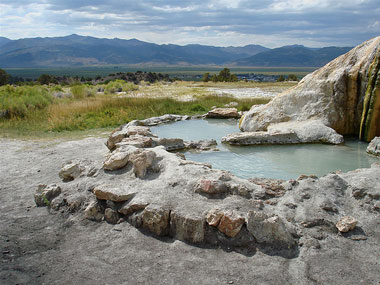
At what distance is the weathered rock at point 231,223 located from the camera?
4.40 metres

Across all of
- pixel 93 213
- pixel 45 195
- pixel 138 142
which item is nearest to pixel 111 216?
pixel 93 213

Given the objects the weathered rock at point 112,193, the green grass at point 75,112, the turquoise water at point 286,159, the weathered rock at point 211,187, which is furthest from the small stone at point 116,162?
the green grass at point 75,112

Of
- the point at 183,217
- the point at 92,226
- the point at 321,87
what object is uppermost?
the point at 321,87

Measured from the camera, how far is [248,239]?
438cm

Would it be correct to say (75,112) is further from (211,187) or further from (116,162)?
(211,187)

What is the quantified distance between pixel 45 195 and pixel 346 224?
4.43 meters

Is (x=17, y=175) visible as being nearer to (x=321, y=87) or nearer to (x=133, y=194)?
(x=133, y=194)

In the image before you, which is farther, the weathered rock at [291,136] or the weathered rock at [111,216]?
the weathered rock at [291,136]

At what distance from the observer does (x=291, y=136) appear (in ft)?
31.6

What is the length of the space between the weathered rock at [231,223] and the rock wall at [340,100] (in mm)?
6485

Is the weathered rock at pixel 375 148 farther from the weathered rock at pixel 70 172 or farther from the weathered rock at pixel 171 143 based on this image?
the weathered rock at pixel 70 172

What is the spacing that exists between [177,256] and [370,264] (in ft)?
6.91

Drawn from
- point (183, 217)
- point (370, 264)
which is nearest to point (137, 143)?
point (183, 217)

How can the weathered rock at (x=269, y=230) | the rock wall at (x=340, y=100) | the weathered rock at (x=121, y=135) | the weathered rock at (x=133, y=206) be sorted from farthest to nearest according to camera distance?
1. the rock wall at (x=340, y=100)
2. the weathered rock at (x=121, y=135)
3. the weathered rock at (x=133, y=206)
4. the weathered rock at (x=269, y=230)
